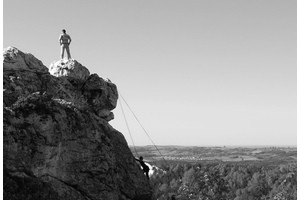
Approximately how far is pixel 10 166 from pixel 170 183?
120 meters

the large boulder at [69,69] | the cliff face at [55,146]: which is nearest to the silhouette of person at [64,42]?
the large boulder at [69,69]

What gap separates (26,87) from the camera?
68.6ft

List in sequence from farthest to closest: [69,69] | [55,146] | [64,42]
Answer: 1. [64,42]
2. [69,69]
3. [55,146]

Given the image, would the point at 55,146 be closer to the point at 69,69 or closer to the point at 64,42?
the point at 69,69

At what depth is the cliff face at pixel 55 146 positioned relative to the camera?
16531mm

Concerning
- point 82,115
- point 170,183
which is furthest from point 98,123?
point 170,183

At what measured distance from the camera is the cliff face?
16531 mm

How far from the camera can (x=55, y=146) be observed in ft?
58.9

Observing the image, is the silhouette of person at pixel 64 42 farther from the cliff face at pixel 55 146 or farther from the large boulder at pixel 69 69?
the cliff face at pixel 55 146

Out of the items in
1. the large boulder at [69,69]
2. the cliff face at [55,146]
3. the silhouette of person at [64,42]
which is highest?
the silhouette of person at [64,42]

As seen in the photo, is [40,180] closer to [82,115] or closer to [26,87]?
[82,115]

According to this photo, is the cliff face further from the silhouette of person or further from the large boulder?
the silhouette of person

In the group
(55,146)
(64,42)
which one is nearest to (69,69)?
(64,42)

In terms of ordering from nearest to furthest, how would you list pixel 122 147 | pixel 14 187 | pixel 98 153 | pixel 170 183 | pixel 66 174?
pixel 14 187
pixel 66 174
pixel 98 153
pixel 122 147
pixel 170 183
